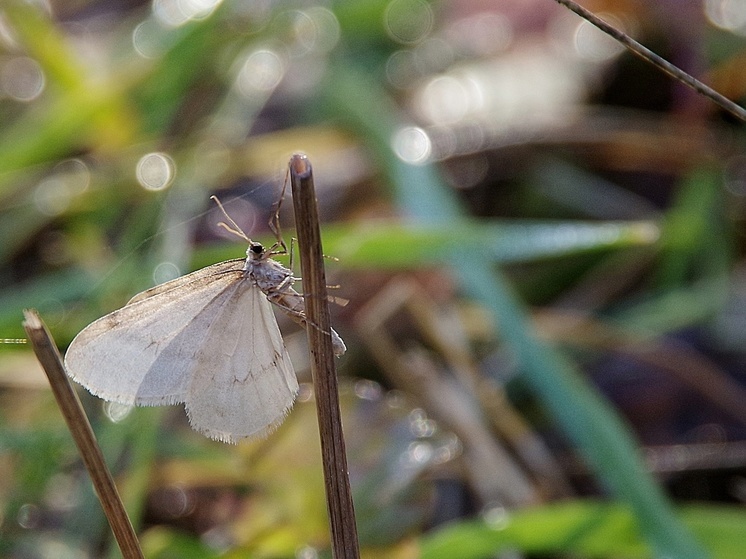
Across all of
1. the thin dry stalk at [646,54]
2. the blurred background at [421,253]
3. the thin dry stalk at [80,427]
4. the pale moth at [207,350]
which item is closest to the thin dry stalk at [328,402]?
the pale moth at [207,350]

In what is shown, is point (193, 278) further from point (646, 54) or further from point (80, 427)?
point (646, 54)

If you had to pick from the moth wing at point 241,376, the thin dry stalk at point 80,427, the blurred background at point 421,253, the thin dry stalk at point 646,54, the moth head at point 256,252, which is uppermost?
the blurred background at point 421,253

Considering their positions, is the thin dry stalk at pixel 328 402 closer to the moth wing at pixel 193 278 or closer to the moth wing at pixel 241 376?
the moth wing at pixel 241 376

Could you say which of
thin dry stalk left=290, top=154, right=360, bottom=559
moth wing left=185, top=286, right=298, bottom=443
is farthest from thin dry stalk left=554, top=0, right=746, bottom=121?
moth wing left=185, top=286, right=298, bottom=443

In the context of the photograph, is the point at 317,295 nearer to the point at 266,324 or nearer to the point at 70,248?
the point at 266,324

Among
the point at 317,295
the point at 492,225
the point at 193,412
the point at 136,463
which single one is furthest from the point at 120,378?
the point at 492,225

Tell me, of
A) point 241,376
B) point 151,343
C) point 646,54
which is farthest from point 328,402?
point 646,54

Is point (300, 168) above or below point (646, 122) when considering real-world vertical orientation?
below
